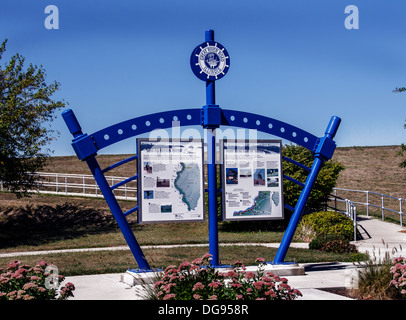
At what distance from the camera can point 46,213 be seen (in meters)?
25.6

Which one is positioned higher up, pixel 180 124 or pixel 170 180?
pixel 180 124

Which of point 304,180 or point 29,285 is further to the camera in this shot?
point 304,180

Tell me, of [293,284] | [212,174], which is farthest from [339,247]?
[212,174]

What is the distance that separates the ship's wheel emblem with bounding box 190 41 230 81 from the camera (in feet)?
32.8

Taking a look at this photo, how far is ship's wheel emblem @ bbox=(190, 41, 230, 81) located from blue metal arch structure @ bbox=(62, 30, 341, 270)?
0.54 feet

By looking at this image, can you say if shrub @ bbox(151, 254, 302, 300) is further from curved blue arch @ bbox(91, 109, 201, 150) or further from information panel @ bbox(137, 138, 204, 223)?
curved blue arch @ bbox(91, 109, 201, 150)

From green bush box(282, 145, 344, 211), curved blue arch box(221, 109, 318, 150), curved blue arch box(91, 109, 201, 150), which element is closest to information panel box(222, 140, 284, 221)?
curved blue arch box(221, 109, 318, 150)

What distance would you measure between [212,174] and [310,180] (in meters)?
2.21

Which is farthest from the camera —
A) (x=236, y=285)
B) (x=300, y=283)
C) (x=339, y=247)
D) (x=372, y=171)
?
(x=372, y=171)

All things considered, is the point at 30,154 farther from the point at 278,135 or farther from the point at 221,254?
the point at 278,135

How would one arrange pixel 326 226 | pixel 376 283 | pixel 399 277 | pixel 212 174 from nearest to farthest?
1. pixel 399 277
2. pixel 376 283
3. pixel 212 174
4. pixel 326 226

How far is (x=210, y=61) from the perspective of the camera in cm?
1011

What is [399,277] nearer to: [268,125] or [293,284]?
[293,284]
